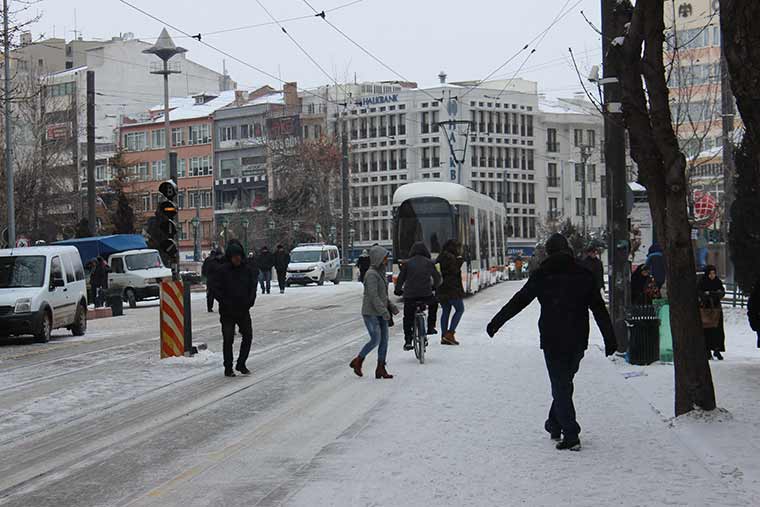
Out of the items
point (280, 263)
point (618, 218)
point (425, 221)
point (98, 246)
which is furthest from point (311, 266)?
point (618, 218)

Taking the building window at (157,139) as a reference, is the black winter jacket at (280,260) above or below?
below

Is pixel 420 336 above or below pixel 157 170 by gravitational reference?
below

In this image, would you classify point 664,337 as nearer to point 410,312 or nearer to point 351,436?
point 410,312

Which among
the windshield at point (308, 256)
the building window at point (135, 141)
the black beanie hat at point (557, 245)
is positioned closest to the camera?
the black beanie hat at point (557, 245)

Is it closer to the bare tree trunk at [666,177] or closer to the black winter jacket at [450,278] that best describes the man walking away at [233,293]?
the black winter jacket at [450,278]

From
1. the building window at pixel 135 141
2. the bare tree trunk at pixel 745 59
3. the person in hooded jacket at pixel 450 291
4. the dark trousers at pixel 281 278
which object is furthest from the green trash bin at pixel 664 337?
the building window at pixel 135 141

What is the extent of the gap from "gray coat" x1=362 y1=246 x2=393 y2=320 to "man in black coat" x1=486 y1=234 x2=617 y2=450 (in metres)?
6.06

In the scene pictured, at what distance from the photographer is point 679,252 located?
11547 millimetres

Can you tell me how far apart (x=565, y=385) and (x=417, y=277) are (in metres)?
8.99

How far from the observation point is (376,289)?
1638 cm

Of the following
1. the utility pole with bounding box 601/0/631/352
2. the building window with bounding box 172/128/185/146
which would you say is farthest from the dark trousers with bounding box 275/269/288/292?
the building window with bounding box 172/128/185/146

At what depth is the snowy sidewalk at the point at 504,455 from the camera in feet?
27.3

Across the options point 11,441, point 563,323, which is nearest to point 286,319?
point 11,441

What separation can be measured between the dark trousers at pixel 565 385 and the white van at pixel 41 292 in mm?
17220
